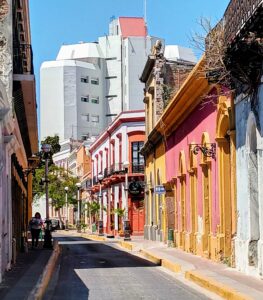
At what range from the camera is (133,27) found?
100000mm

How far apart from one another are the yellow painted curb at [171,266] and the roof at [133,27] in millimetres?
79005

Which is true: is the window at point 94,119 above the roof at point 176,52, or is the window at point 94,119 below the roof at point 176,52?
below

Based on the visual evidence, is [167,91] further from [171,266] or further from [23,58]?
[171,266]

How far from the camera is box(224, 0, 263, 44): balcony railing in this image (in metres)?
13.2

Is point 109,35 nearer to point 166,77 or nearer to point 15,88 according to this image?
point 166,77

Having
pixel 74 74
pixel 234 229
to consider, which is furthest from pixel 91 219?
pixel 234 229

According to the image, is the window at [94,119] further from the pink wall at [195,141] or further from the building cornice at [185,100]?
the pink wall at [195,141]

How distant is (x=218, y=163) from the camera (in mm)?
19938

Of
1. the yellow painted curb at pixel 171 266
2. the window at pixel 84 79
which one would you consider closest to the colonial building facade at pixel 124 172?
the yellow painted curb at pixel 171 266

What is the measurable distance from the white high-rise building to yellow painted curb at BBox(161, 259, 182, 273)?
74.6 meters

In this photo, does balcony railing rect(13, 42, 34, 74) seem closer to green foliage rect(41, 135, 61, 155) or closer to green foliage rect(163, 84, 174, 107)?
green foliage rect(163, 84, 174, 107)

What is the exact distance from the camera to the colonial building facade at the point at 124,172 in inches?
A: 2103

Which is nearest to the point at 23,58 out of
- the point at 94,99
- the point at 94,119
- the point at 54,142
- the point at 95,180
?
the point at 95,180

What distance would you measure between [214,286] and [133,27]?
88.1 meters
